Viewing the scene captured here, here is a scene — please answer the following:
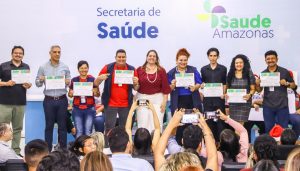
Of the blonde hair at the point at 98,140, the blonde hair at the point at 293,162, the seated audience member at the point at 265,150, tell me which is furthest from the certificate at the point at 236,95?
the blonde hair at the point at 293,162

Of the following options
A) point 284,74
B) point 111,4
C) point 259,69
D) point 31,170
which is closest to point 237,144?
point 31,170

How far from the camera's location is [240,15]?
9.55 m

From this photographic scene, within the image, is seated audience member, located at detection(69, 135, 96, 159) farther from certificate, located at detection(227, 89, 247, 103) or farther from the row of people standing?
certificate, located at detection(227, 89, 247, 103)

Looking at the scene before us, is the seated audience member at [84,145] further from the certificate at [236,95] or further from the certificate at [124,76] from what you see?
the certificate at [236,95]

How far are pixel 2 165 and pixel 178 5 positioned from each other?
5402 mm

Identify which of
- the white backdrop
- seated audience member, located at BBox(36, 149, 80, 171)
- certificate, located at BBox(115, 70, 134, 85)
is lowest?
seated audience member, located at BBox(36, 149, 80, 171)

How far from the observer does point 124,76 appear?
8297mm

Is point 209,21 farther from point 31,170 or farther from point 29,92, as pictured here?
point 31,170

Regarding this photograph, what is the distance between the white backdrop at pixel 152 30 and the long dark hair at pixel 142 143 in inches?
154

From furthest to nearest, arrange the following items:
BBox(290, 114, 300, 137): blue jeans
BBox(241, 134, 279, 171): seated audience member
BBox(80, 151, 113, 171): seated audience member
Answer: BBox(290, 114, 300, 137): blue jeans
BBox(241, 134, 279, 171): seated audience member
BBox(80, 151, 113, 171): seated audience member

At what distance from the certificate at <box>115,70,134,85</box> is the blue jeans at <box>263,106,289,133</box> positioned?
6.56ft

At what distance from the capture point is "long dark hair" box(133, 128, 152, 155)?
5.61 meters

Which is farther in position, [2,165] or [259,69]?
[259,69]

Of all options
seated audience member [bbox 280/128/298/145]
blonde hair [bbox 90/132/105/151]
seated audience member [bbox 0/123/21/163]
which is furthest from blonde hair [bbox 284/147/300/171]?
seated audience member [bbox 0/123/21/163]
